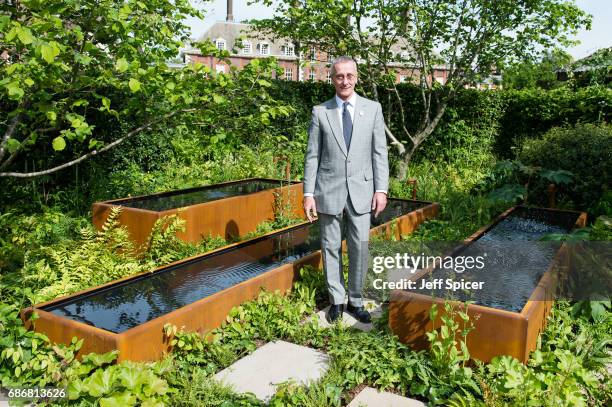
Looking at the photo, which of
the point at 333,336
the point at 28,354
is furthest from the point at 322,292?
the point at 28,354

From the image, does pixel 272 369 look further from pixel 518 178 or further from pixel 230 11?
pixel 230 11

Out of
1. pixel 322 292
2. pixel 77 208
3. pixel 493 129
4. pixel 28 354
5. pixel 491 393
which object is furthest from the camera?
pixel 493 129

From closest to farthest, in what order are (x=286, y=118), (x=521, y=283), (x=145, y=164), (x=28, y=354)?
1. (x=28, y=354)
2. (x=521, y=283)
3. (x=145, y=164)
4. (x=286, y=118)

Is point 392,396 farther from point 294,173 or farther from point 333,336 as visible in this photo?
point 294,173

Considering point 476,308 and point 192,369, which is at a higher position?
point 476,308

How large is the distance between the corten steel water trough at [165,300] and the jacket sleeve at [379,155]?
3.60 feet

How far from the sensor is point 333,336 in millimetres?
3643

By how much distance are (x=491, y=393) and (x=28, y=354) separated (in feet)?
8.63

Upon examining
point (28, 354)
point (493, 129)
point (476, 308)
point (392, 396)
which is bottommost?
point (392, 396)

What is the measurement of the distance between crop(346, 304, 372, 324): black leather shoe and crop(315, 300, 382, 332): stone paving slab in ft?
0.09

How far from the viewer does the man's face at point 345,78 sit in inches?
151

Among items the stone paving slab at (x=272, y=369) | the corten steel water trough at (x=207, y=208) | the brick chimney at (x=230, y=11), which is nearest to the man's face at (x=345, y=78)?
the stone paving slab at (x=272, y=369)

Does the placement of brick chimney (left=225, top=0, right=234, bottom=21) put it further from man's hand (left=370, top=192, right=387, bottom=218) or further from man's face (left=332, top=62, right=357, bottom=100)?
man's hand (left=370, top=192, right=387, bottom=218)

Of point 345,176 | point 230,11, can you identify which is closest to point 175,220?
point 345,176
